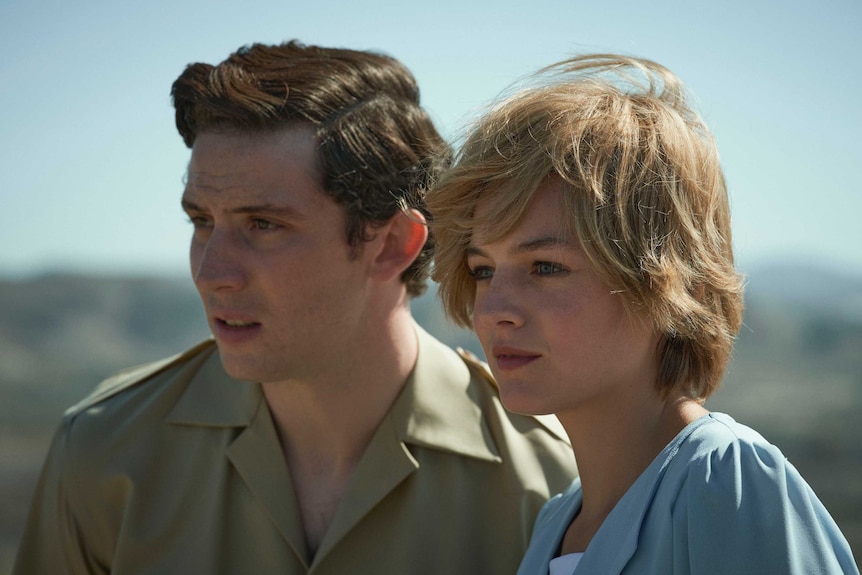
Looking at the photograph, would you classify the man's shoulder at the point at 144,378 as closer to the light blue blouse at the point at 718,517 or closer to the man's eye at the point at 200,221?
the man's eye at the point at 200,221

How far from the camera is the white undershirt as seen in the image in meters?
2.13

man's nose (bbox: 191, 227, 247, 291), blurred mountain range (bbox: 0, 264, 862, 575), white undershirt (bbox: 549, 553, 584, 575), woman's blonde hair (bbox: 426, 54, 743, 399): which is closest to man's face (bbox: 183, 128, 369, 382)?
man's nose (bbox: 191, 227, 247, 291)

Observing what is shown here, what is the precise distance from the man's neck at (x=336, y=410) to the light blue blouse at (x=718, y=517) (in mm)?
1239

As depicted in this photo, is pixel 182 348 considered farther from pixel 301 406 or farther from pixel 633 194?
pixel 633 194

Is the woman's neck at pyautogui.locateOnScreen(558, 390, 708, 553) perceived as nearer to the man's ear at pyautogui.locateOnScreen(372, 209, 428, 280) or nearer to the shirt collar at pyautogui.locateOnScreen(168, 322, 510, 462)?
the shirt collar at pyautogui.locateOnScreen(168, 322, 510, 462)

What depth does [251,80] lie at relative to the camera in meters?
2.99

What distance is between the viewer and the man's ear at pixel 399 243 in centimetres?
315

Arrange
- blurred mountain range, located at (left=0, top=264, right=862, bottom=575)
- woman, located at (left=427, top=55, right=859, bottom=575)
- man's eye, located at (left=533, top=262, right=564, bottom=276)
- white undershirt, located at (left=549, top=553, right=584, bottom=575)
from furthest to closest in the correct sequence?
blurred mountain range, located at (left=0, top=264, right=862, bottom=575), white undershirt, located at (left=549, top=553, right=584, bottom=575), man's eye, located at (left=533, top=262, right=564, bottom=276), woman, located at (left=427, top=55, right=859, bottom=575)

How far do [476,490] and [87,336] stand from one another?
9159 millimetres

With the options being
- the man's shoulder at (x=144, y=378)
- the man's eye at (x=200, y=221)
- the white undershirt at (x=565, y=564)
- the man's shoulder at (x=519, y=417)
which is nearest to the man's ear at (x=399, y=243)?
the man's shoulder at (x=519, y=417)

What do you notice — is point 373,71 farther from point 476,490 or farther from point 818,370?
point 818,370

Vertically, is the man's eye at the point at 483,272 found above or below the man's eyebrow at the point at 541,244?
below

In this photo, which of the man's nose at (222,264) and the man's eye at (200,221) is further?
the man's eye at (200,221)

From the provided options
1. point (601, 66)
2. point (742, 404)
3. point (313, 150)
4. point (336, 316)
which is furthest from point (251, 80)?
point (742, 404)
